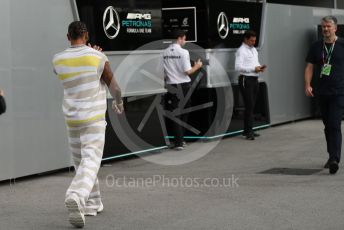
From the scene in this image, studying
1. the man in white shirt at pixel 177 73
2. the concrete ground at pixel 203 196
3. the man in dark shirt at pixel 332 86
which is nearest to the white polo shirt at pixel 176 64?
the man in white shirt at pixel 177 73

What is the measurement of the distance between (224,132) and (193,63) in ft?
5.10

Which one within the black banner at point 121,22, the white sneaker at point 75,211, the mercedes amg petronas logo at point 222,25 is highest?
the black banner at point 121,22

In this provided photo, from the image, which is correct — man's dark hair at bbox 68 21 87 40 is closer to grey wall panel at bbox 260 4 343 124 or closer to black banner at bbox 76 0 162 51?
black banner at bbox 76 0 162 51

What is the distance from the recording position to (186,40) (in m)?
13.5

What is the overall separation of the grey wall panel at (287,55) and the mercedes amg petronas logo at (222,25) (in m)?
1.70

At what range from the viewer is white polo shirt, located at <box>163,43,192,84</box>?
12250 millimetres

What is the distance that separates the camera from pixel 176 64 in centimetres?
1232

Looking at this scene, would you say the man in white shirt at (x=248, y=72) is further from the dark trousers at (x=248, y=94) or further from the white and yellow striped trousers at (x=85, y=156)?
the white and yellow striped trousers at (x=85, y=156)

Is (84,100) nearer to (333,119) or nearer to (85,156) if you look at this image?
(85,156)

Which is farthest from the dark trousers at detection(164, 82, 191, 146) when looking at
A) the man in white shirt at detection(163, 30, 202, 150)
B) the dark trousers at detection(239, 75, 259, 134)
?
the dark trousers at detection(239, 75, 259, 134)

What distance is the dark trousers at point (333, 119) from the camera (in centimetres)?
940

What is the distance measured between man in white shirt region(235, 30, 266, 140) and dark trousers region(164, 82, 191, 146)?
1.37 m

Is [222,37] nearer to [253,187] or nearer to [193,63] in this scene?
[193,63]

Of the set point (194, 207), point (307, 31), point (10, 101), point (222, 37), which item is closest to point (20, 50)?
point (10, 101)
